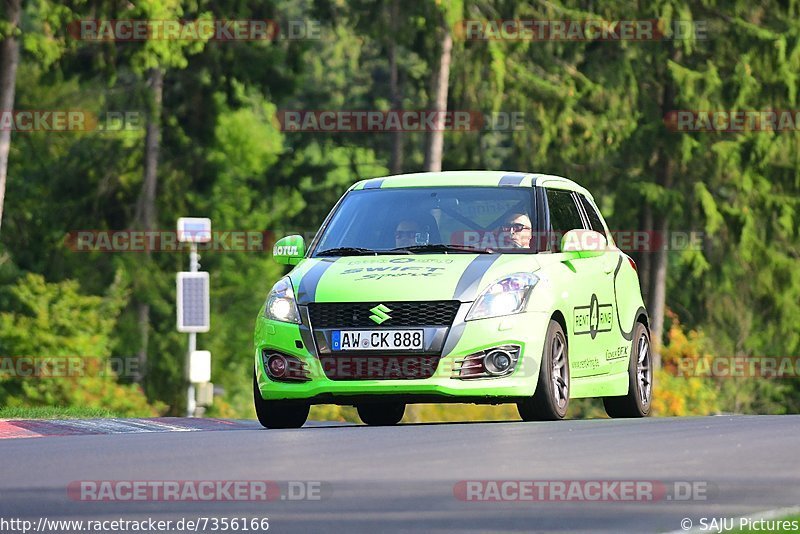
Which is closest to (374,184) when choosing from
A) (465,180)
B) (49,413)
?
(465,180)

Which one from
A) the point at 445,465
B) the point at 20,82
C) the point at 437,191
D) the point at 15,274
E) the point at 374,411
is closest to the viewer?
the point at 445,465

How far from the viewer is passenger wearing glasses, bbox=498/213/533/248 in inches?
635

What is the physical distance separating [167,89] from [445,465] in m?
39.2

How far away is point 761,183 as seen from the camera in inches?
1970

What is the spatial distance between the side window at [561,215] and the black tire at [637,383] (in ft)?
3.89

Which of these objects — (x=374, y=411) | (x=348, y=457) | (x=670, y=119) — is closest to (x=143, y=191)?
(x=670, y=119)

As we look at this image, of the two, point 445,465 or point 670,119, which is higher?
point 445,465

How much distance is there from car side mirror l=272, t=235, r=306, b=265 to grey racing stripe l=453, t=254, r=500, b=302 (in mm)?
1560

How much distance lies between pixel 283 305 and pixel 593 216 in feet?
12.4

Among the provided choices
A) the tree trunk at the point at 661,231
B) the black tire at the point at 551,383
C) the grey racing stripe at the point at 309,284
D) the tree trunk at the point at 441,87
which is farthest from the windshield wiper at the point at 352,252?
the tree trunk at the point at 661,231

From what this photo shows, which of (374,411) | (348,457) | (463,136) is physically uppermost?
(348,457)

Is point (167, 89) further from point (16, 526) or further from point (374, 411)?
point (16, 526)

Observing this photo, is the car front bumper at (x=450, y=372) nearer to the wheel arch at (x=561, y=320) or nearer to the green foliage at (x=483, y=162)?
the wheel arch at (x=561, y=320)

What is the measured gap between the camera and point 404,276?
49.9 feet
